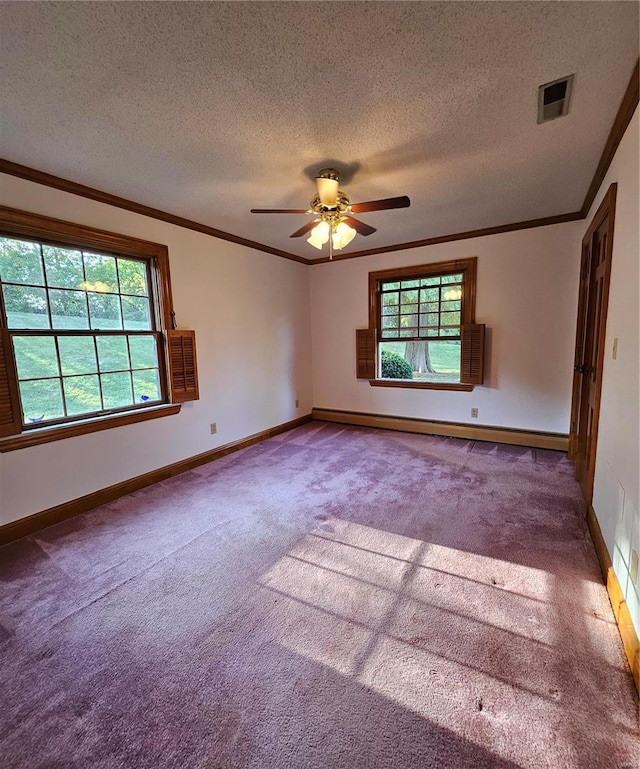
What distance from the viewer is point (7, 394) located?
231cm

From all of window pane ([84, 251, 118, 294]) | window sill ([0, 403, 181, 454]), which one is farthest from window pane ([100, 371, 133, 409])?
window pane ([84, 251, 118, 294])

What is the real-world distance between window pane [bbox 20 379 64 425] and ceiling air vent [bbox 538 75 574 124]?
11.6ft

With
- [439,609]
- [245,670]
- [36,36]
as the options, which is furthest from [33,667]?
[36,36]

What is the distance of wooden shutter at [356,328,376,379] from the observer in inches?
189

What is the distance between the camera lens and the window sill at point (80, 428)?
2.36 m

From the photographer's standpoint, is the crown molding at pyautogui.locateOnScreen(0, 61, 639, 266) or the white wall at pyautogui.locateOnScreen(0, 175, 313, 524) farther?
the white wall at pyautogui.locateOnScreen(0, 175, 313, 524)

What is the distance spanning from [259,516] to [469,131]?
288cm

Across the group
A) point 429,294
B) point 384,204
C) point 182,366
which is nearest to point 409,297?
point 429,294

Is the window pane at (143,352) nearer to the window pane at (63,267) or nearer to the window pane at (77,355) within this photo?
the window pane at (77,355)

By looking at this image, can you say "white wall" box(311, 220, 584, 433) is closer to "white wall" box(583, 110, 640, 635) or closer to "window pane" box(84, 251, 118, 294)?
"white wall" box(583, 110, 640, 635)

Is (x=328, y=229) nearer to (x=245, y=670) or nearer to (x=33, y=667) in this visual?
(x=245, y=670)

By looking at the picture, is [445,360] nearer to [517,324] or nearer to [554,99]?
[517,324]

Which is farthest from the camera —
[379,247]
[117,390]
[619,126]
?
[379,247]

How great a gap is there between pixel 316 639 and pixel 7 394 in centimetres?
246
